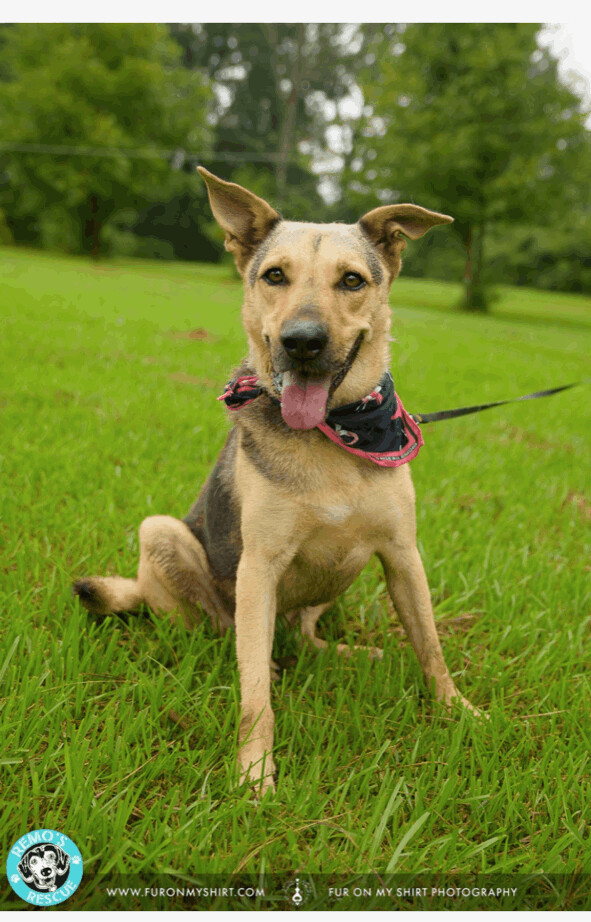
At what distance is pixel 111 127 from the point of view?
1246 inches

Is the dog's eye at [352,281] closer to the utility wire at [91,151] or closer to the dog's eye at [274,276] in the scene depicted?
the dog's eye at [274,276]

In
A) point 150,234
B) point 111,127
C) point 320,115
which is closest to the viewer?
point 111,127

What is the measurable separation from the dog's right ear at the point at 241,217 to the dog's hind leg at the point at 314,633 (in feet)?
5.32

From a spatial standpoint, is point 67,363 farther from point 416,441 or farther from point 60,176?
point 60,176

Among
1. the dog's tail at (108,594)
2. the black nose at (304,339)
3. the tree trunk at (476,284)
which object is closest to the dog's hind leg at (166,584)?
the dog's tail at (108,594)

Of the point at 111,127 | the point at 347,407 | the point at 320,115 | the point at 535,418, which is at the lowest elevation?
the point at 535,418

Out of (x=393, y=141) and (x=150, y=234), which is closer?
(x=393, y=141)

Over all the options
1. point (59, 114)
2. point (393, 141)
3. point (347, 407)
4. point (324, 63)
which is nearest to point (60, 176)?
point (59, 114)

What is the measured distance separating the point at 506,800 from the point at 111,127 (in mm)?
36348

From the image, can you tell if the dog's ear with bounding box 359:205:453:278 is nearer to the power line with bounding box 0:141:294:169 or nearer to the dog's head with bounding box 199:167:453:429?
the dog's head with bounding box 199:167:453:429

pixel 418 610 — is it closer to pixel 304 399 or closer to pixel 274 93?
pixel 304 399

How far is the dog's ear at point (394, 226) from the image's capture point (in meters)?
2.48

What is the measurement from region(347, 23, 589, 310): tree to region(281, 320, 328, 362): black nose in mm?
25151

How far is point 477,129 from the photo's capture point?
23.5m
